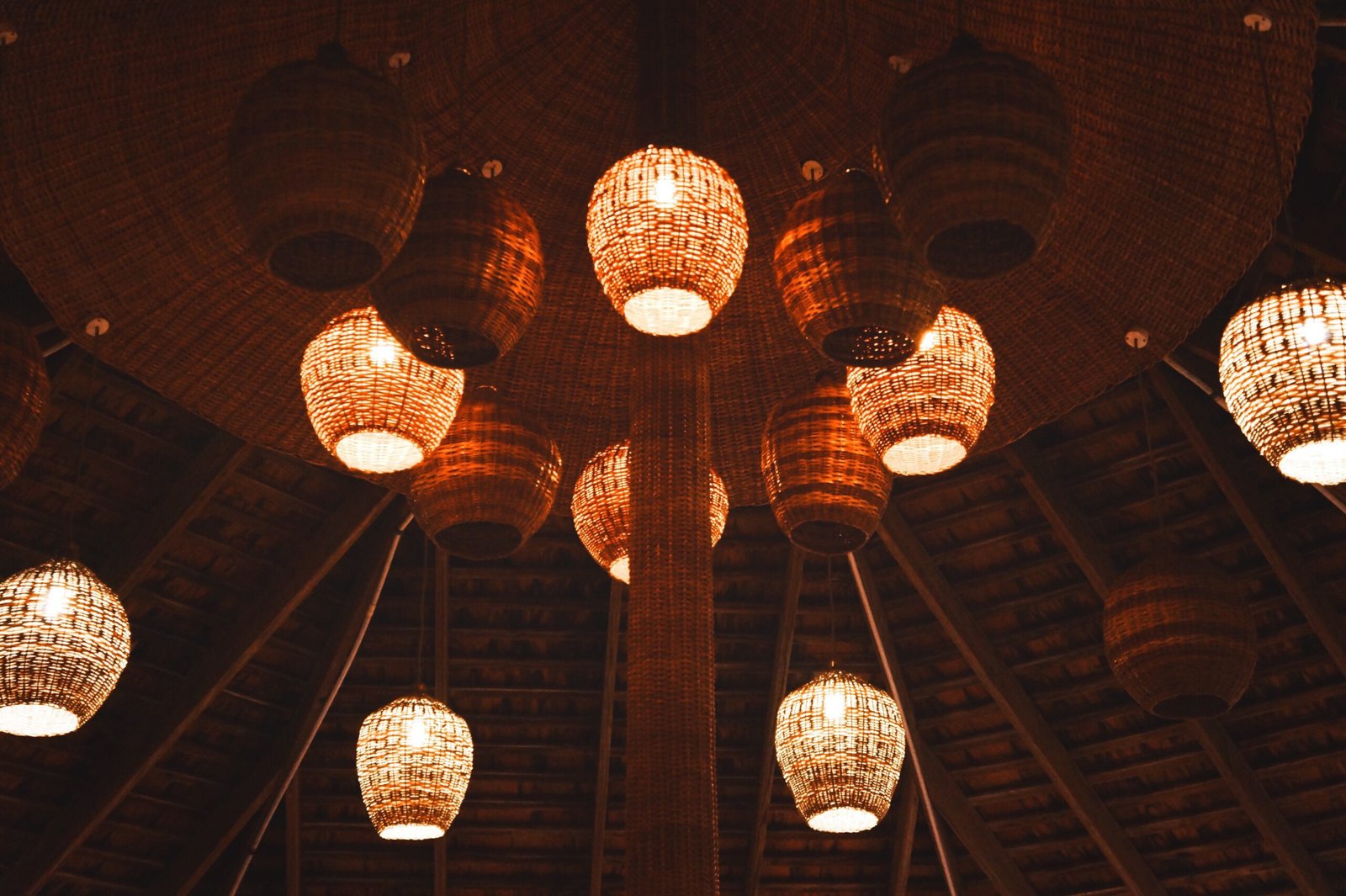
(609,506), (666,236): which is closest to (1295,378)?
(666,236)

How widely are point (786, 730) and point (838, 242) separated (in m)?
3.14

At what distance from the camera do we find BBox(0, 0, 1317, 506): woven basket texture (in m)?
4.98

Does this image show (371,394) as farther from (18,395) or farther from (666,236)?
(18,395)

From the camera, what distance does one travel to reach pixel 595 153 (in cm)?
564

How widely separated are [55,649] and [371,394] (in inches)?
81.0

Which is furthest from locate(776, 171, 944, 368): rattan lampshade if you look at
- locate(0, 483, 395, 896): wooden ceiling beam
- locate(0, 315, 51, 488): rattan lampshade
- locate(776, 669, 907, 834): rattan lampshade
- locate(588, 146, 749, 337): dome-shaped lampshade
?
locate(0, 483, 395, 896): wooden ceiling beam

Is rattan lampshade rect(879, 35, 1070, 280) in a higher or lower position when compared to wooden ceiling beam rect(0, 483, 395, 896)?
lower

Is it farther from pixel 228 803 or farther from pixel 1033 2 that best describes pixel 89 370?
pixel 1033 2

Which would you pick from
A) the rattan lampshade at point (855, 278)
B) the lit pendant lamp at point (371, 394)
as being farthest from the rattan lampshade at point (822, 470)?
the lit pendant lamp at point (371, 394)

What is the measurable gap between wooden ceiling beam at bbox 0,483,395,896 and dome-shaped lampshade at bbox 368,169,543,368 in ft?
16.3

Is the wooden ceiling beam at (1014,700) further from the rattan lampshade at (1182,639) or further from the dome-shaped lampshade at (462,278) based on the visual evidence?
the dome-shaped lampshade at (462,278)

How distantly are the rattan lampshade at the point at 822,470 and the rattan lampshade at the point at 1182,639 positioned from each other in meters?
1.15

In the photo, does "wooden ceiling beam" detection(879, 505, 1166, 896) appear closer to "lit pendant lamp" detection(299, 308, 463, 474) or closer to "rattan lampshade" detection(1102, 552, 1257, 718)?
"rattan lampshade" detection(1102, 552, 1257, 718)

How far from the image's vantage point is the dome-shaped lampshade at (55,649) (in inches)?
238
